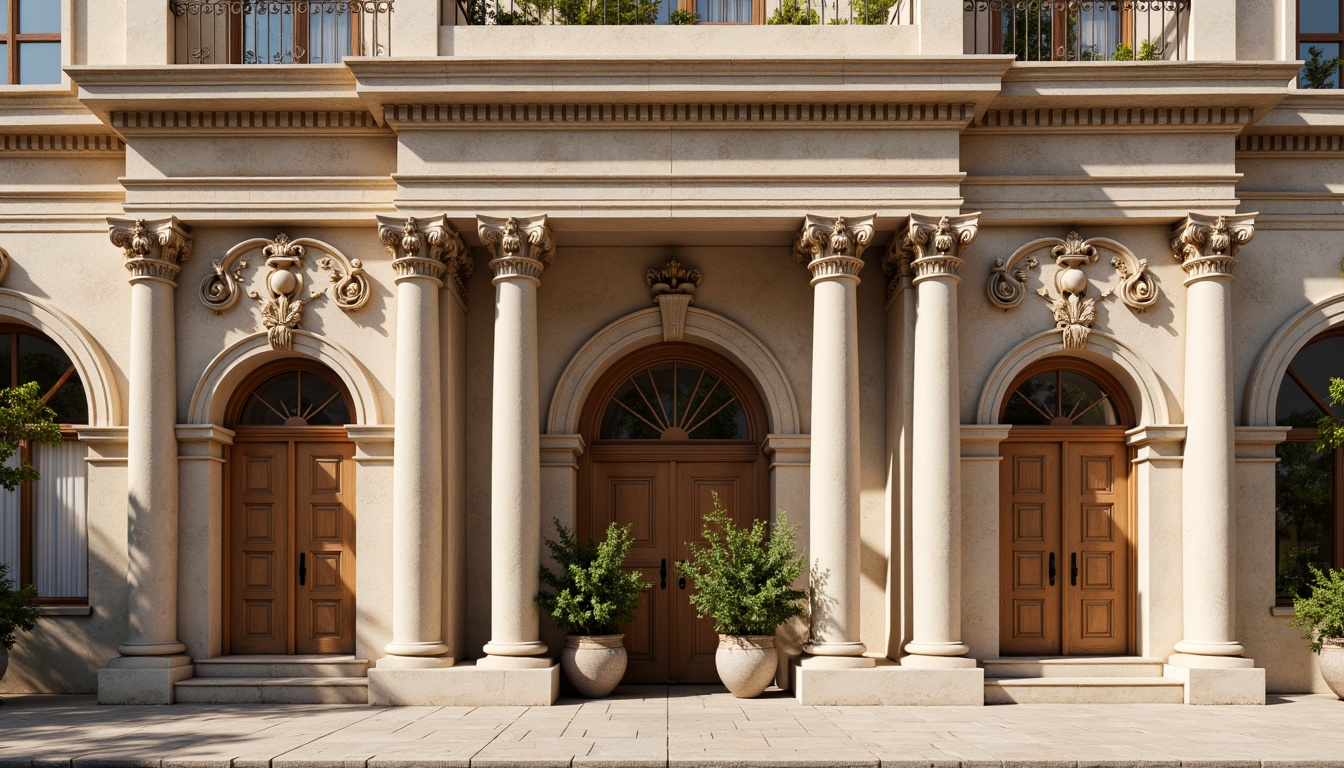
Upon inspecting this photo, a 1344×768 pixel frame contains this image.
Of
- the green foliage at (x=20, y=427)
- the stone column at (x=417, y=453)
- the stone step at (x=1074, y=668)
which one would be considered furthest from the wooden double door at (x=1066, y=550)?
the green foliage at (x=20, y=427)

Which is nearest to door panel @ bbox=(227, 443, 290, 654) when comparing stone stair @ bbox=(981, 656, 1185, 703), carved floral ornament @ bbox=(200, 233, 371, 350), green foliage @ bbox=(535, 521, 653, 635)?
carved floral ornament @ bbox=(200, 233, 371, 350)

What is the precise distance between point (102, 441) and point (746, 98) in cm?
804

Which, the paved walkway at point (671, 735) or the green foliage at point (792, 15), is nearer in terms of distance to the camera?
the paved walkway at point (671, 735)

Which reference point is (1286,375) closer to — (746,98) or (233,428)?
(746,98)

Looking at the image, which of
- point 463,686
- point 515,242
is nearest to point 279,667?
point 463,686

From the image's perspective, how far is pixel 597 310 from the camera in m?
13.2

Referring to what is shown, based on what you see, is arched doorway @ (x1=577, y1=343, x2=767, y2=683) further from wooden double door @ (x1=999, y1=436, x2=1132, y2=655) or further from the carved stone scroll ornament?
wooden double door @ (x1=999, y1=436, x2=1132, y2=655)

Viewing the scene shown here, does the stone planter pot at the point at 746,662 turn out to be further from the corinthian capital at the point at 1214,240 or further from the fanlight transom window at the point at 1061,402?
the corinthian capital at the point at 1214,240

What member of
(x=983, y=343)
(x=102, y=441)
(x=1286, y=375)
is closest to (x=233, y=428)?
(x=102, y=441)

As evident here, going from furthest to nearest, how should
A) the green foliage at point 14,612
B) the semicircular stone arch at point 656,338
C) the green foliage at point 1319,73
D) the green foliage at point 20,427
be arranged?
1. the green foliage at point 1319,73
2. the semicircular stone arch at point 656,338
3. the green foliage at point 14,612
4. the green foliage at point 20,427

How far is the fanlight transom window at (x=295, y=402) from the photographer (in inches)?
505

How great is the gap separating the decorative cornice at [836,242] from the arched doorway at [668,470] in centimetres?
216

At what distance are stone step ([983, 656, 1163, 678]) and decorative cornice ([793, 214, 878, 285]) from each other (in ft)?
14.8

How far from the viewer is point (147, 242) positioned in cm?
1194
